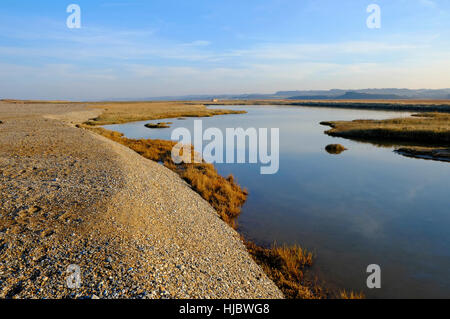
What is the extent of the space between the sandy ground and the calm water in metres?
2.51

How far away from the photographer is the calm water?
7.95 metres

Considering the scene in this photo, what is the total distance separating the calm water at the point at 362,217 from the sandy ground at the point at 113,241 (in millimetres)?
2512

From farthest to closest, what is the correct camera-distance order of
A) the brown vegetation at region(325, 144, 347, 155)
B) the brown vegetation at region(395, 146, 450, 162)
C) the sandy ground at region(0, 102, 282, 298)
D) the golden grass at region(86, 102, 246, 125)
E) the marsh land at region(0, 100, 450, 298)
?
the golden grass at region(86, 102, 246, 125) < the brown vegetation at region(325, 144, 347, 155) < the brown vegetation at region(395, 146, 450, 162) < the marsh land at region(0, 100, 450, 298) < the sandy ground at region(0, 102, 282, 298)

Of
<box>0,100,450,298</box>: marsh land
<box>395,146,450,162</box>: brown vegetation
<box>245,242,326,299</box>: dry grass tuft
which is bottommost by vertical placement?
<box>245,242,326,299</box>: dry grass tuft

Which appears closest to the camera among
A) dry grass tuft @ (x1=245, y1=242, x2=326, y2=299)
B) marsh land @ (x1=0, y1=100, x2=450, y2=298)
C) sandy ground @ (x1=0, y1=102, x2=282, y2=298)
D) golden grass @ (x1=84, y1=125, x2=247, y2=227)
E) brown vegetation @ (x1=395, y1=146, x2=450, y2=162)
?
sandy ground @ (x1=0, y1=102, x2=282, y2=298)

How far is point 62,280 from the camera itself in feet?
17.5

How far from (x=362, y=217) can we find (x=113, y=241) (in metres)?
10.8

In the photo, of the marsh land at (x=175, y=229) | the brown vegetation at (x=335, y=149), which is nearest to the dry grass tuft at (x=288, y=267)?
the marsh land at (x=175, y=229)

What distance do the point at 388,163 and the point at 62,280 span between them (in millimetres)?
24424

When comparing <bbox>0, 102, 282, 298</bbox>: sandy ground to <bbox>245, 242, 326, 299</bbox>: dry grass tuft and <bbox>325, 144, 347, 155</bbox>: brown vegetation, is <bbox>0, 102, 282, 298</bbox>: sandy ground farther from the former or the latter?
<bbox>325, 144, 347, 155</bbox>: brown vegetation

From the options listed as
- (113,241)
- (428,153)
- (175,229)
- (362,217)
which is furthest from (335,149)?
(113,241)

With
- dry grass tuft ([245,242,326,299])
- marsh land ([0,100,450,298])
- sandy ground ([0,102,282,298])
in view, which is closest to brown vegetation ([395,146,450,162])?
marsh land ([0,100,450,298])
